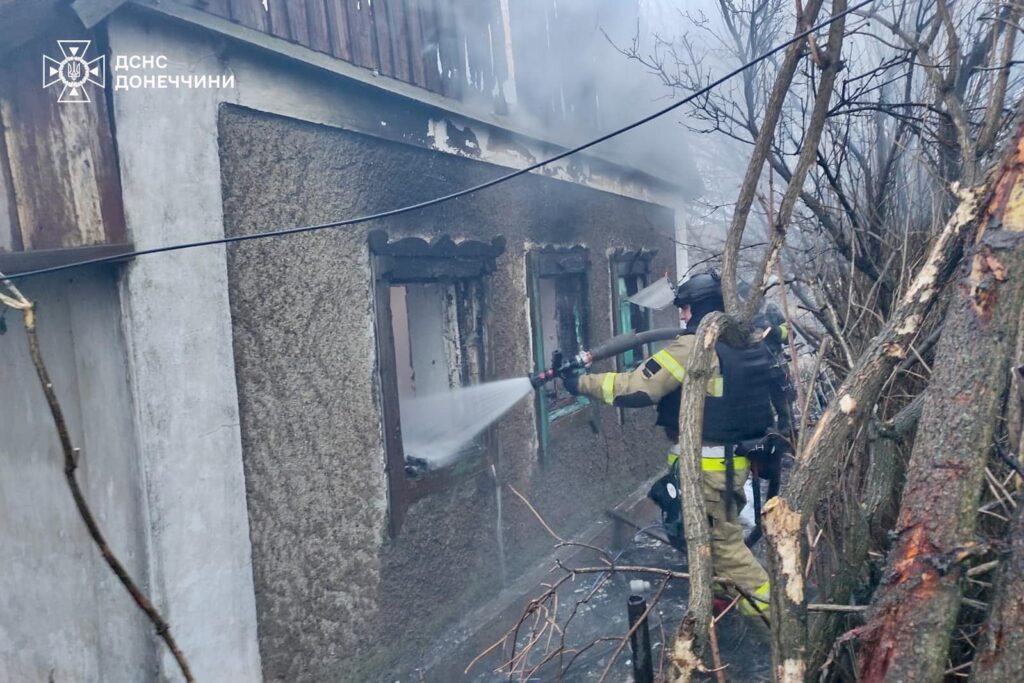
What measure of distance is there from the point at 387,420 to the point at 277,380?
805 mm

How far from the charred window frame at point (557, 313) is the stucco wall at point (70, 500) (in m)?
3.26

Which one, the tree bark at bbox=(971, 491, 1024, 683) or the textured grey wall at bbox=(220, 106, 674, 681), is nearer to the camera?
the tree bark at bbox=(971, 491, 1024, 683)

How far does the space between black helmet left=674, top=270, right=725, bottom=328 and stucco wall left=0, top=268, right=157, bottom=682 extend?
3214 millimetres

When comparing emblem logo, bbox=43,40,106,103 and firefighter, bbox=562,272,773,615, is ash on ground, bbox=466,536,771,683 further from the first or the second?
emblem logo, bbox=43,40,106,103

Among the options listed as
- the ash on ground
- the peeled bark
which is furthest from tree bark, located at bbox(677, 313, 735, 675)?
the ash on ground

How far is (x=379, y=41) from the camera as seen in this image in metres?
4.24

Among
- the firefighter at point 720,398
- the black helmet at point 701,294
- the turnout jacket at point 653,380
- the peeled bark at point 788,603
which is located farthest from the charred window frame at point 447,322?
the peeled bark at point 788,603

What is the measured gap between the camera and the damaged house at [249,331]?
2.96 m

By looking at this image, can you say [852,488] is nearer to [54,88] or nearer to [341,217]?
[341,217]

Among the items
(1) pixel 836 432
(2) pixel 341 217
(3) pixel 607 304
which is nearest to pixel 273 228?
(2) pixel 341 217

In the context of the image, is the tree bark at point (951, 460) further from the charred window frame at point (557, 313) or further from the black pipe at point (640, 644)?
the charred window frame at point (557, 313)

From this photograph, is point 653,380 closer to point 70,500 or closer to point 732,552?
point 732,552

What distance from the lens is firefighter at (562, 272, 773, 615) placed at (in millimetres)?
4688

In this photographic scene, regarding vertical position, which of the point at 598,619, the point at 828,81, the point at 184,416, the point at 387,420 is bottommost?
the point at 598,619
